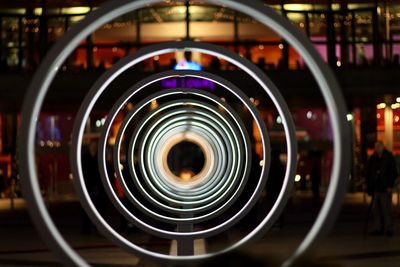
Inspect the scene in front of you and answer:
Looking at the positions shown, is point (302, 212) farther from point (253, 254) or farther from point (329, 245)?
point (253, 254)

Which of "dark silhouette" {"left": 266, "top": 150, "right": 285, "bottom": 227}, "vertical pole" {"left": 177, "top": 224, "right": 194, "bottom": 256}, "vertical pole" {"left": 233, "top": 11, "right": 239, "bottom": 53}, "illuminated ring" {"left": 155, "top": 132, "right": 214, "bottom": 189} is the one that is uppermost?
"vertical pole" {"left": 233, "top": 11, "right": 239, "bottom": 53}

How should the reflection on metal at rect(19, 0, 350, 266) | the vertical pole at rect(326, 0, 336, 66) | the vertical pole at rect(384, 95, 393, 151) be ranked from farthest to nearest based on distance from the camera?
the vertical pole at rect(384, 95, 393, 151) → the vertical pole at rect(326, 0, 336, 66) → the reflection on metal at rect(19, 0, 350, 266)

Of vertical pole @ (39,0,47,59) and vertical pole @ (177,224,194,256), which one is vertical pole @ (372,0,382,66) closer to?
vertical pole @ (39,0,47,59)

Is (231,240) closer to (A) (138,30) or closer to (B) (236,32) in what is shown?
(B) (236,32)

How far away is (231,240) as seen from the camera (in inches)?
765

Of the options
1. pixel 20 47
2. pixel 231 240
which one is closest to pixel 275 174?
pixel 231 240

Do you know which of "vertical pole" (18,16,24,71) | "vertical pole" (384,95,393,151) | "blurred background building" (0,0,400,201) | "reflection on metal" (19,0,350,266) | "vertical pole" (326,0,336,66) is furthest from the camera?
"vertical pole" (384,95,393,151)

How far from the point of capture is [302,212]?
2858 centimetres

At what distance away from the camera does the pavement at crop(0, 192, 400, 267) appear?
1543cm

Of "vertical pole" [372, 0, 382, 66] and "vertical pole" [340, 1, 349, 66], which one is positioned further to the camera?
"vertical pole" [372, 0, 382, 66]

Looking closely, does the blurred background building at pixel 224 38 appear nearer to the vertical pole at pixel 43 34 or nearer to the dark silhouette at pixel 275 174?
the vertical pole at pixel 43 34

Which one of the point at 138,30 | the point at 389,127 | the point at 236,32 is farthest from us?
the point at 389,127

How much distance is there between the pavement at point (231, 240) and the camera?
1543 cm

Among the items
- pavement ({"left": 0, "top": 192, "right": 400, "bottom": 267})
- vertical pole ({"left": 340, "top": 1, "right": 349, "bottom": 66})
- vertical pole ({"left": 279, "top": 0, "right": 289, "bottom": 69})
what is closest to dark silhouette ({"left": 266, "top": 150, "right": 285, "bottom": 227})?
pavement ({"left": 0, "top": 192, "right": 400, "bottom": 267})
